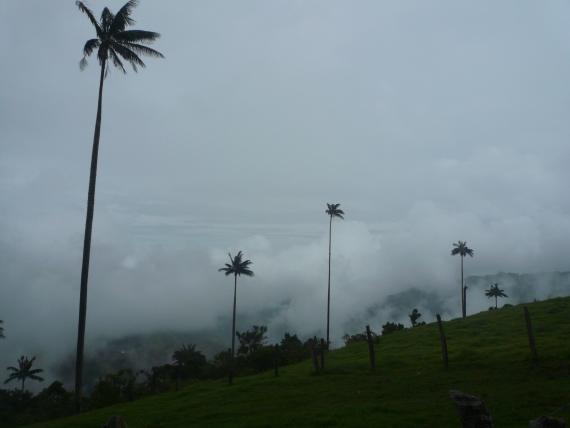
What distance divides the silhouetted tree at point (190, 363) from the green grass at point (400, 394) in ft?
140

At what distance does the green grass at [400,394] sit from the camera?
1695 cm

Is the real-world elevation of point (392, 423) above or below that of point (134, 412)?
above

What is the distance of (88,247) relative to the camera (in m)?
27.4

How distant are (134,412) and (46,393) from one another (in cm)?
6497

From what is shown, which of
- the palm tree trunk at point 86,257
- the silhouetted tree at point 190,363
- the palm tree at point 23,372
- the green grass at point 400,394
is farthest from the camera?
the palm tree at point 23,372

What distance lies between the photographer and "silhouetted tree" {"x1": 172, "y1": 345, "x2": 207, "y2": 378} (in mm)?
79000

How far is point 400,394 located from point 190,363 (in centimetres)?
6659

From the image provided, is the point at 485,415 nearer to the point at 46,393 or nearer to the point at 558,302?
the point at 558,302

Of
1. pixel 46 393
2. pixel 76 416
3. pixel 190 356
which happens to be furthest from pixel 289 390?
pixel 46 393

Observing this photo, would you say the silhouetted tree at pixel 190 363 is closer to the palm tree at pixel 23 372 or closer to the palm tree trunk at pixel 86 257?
the palm tree at pixel 23 372

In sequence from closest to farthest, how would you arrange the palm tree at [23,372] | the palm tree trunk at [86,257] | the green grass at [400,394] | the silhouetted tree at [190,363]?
the green grass at [400,394] → the palm tree trunk at [86,257] → the silhouetted tree at [190,363] → the palm tree at [23,372]

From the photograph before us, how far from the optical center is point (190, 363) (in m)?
83.2

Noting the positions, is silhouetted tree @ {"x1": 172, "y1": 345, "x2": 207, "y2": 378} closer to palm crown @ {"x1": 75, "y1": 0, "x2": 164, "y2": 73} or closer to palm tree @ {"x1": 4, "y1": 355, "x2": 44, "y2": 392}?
palm tree @ {"x1": 4, "y1": 355, "x2": 44, "y2": 392}

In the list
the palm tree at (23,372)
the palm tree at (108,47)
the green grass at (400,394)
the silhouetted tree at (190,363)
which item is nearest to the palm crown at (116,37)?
the palm tree at (108,47)
